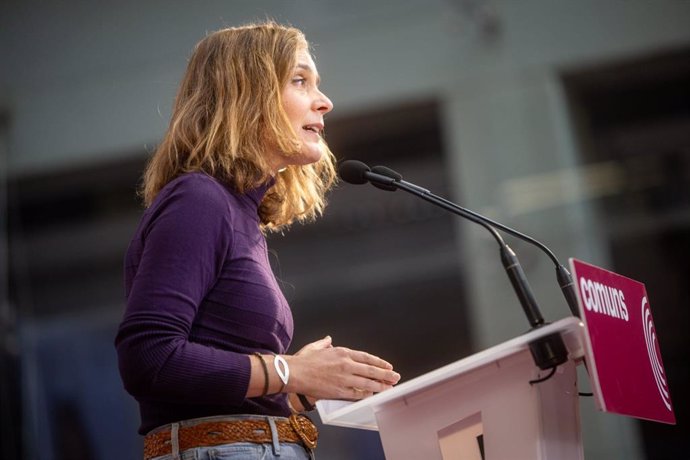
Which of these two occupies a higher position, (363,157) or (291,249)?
(363,157)

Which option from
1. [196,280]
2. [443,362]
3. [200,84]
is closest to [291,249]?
[443,362]

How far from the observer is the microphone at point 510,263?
135 cm

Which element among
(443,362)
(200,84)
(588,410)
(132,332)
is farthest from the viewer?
(443,362)

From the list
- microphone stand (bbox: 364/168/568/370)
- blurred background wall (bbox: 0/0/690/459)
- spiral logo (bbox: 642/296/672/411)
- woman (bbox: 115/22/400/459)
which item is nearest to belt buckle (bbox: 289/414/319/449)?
woman (bbox: 115/22/400/459)

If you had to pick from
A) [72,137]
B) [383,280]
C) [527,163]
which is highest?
[72,137]

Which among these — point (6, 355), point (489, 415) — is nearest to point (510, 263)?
point (489, 415)

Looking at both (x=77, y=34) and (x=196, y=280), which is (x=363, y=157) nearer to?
(x=77, y=34)

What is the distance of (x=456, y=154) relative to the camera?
4.80 m

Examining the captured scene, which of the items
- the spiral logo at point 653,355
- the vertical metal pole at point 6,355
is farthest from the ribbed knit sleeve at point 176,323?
the vertical metal pole at point 6,355

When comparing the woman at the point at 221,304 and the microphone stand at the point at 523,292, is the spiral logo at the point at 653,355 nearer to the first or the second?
the microphone stand at the point at 523,292

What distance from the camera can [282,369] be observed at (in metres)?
1.42

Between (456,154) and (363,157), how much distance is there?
0.59m

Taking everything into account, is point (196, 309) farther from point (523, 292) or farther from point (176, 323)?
point (523, 292)

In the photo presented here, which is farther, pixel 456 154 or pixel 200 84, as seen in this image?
pixel 456 154
